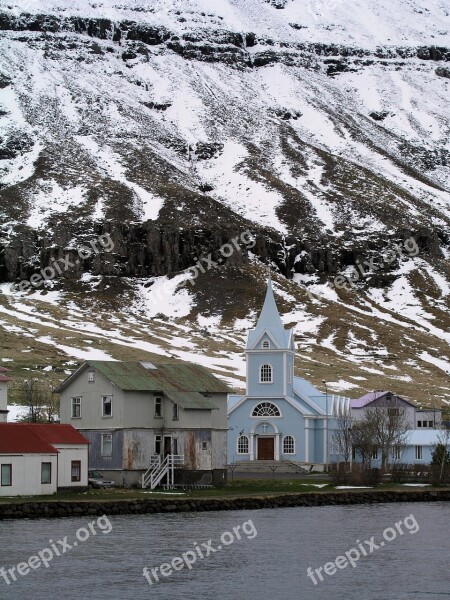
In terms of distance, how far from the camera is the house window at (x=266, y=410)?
9869 centimetres

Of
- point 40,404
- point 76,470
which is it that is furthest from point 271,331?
point 76,470

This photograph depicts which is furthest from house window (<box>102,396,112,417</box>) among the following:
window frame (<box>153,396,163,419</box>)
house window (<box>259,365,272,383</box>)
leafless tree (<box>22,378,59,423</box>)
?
house window (<box>259,365,272,383</box>)

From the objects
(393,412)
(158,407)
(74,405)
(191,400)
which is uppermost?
(393,412)

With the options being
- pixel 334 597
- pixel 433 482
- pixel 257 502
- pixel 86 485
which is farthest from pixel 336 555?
pixel 433 482

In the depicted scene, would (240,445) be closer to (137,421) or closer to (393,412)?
(393,412)

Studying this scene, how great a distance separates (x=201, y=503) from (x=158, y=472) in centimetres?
1042

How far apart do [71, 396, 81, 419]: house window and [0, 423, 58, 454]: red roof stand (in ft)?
34.9

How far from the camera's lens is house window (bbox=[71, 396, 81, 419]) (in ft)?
244

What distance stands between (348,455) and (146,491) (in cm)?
2942

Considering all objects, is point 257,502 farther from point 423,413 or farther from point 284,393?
point 423,413

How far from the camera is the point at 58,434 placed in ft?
217

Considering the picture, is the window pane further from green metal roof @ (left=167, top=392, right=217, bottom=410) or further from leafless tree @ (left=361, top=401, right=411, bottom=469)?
leafless tree @ (left=361, top=401, right=411, bottom=469)

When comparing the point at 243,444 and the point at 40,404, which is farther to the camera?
the point at 40,404

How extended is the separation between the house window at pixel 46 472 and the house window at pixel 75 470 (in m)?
2.70
